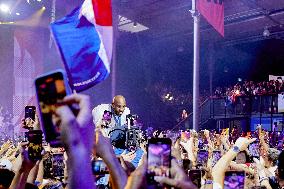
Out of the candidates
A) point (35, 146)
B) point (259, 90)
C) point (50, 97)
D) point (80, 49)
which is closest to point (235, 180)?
point (35, 146)

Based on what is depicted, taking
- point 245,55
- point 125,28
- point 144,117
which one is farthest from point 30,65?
point 245,55

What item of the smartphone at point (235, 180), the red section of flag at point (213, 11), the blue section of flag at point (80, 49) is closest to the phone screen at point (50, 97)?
the smartphone at point (235, 180)

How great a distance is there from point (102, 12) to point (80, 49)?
966 millimetres

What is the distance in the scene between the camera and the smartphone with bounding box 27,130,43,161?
2182 mm

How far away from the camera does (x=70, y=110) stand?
130 centimetres

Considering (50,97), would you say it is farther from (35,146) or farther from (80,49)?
(80,49)

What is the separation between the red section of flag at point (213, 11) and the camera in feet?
38.2

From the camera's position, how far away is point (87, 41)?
6.25 metres

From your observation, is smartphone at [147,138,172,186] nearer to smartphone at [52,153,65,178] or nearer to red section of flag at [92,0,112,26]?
smartphone at [52,153,65,178]

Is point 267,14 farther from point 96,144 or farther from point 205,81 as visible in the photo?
point 96,144

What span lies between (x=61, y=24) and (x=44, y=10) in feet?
44.3

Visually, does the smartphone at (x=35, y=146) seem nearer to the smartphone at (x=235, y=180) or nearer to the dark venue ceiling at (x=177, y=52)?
the smartphone at (x=235, y=180)

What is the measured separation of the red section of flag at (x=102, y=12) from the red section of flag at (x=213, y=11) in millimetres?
5421

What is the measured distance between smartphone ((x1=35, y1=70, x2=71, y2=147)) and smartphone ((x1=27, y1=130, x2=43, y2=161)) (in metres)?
0.71
